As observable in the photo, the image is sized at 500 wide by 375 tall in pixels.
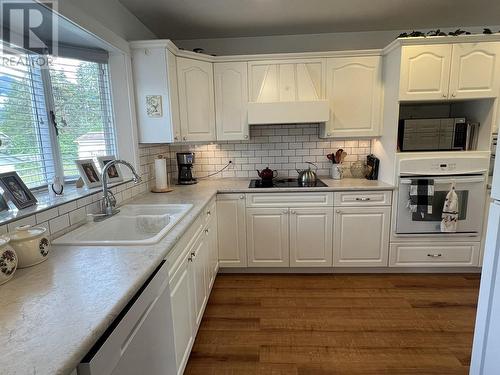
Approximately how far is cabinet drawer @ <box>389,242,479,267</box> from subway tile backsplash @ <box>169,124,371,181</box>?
3.38ft

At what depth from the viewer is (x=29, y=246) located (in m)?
1.14

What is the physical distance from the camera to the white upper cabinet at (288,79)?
287cm

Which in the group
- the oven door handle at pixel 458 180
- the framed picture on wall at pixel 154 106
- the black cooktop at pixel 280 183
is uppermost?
the framed picture on wall at pixel 154 106

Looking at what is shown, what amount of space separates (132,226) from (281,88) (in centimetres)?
194

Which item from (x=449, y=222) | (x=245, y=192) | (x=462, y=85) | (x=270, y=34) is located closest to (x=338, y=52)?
(x=270, y=34)

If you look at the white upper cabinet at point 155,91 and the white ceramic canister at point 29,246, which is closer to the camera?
the white ceramic canister at point 29,246

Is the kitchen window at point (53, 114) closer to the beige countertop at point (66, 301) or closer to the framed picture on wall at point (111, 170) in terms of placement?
the framed picture on wall at point (111, 170)

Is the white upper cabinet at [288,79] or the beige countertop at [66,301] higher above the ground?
the white upper cabinet at [288,79]

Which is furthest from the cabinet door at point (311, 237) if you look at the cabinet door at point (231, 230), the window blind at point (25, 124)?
the window blind at point (25, 124)

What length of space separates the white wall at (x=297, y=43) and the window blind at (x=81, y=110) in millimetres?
1264

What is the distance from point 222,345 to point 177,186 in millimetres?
1602

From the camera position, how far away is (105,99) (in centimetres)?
239

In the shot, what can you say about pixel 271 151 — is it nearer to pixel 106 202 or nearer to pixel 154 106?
pixel 154 106

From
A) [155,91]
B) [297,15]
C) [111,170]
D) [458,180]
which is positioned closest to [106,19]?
[155,91]
